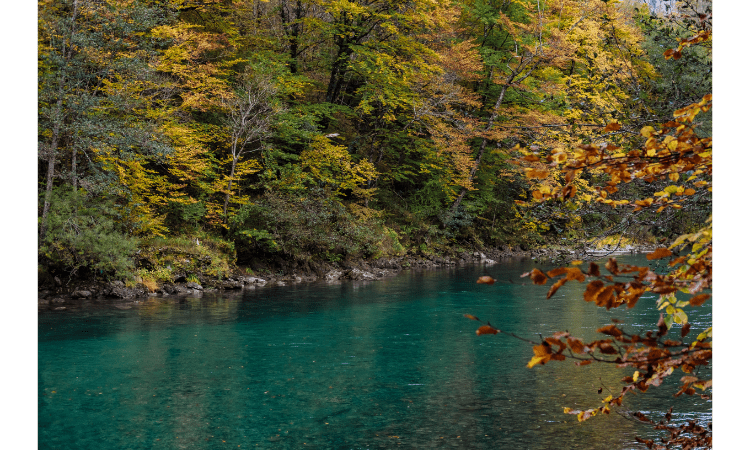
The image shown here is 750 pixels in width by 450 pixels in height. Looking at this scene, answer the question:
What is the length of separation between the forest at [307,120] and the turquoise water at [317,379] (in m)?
2.17

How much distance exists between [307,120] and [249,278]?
5678mm

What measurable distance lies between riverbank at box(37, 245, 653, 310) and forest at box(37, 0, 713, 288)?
312 millimetres

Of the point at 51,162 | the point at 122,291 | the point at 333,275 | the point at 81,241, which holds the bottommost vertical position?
the point at 333,275

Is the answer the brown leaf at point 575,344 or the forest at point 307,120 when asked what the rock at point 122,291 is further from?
the brown leaf at point 575,344

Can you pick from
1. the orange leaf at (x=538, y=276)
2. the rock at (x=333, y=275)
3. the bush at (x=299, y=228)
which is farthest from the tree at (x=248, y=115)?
the orange leaf at (x=538, y=276)

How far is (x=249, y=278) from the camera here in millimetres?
18016

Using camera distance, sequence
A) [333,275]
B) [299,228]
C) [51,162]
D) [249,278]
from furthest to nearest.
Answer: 1. [333,275]
2. [299,228]
3. [249,278]
4. [51,162]

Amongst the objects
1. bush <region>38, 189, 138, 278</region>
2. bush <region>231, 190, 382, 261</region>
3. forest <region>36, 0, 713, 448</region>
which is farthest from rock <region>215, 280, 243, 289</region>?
bush <region>38, 189, 138, 278</region>

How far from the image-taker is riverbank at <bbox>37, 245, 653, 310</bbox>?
1442 centimetres

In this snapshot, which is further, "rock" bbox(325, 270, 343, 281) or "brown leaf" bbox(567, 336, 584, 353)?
"rock" bbox(325, 270, 343, 281)

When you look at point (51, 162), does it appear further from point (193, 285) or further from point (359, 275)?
point (359, 275)

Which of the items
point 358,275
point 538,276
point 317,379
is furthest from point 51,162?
point 538,276

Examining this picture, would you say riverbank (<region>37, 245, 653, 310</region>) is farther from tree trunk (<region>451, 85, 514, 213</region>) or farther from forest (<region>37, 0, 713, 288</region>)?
tree trunk (<region>451, 85, 514, 213</region>)

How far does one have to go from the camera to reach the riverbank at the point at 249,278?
47.3 ft
